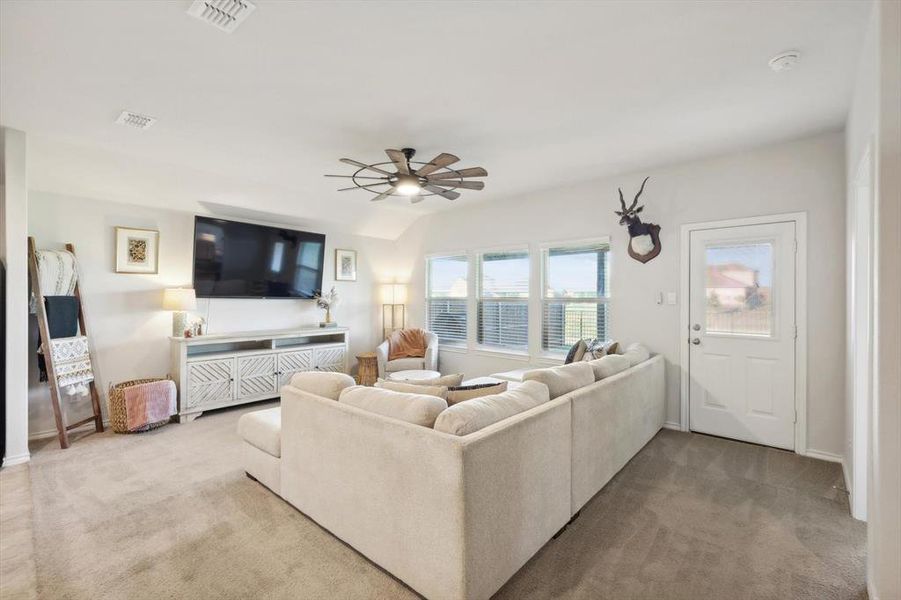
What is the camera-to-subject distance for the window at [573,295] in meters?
4.63

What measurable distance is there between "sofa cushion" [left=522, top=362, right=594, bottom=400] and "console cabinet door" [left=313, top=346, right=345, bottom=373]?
365 cm

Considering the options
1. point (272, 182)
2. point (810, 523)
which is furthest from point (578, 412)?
point (272, 182)

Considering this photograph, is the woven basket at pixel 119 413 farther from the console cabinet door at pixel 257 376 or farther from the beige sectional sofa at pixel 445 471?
the beige sectional sofa at pixel 445 471

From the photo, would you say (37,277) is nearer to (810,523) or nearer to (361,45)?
(361,45)

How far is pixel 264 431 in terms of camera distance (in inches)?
108

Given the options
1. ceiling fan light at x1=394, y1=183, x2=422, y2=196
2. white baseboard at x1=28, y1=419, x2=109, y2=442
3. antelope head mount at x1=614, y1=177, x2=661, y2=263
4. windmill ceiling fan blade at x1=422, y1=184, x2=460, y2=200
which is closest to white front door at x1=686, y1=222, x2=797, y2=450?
antelope head mount at x1=614, y1=177, x2=661, y2=263

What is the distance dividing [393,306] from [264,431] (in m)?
4.08

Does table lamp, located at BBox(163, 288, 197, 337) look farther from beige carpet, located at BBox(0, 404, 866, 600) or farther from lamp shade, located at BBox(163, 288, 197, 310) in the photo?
beige carpet, located at BBox(0, 404, 866, 600)

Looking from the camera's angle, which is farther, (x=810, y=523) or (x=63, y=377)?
(x=63, y=377)

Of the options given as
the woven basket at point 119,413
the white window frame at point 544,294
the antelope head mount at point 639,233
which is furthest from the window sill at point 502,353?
the woven basket at point 119,413

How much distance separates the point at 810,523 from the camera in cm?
238

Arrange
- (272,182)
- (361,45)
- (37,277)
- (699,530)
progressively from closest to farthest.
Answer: (361,45) → (699,530) → (37,277) → (272,182)

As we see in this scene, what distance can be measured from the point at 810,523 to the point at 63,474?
16.3 feet

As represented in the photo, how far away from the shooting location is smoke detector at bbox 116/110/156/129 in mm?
2898
